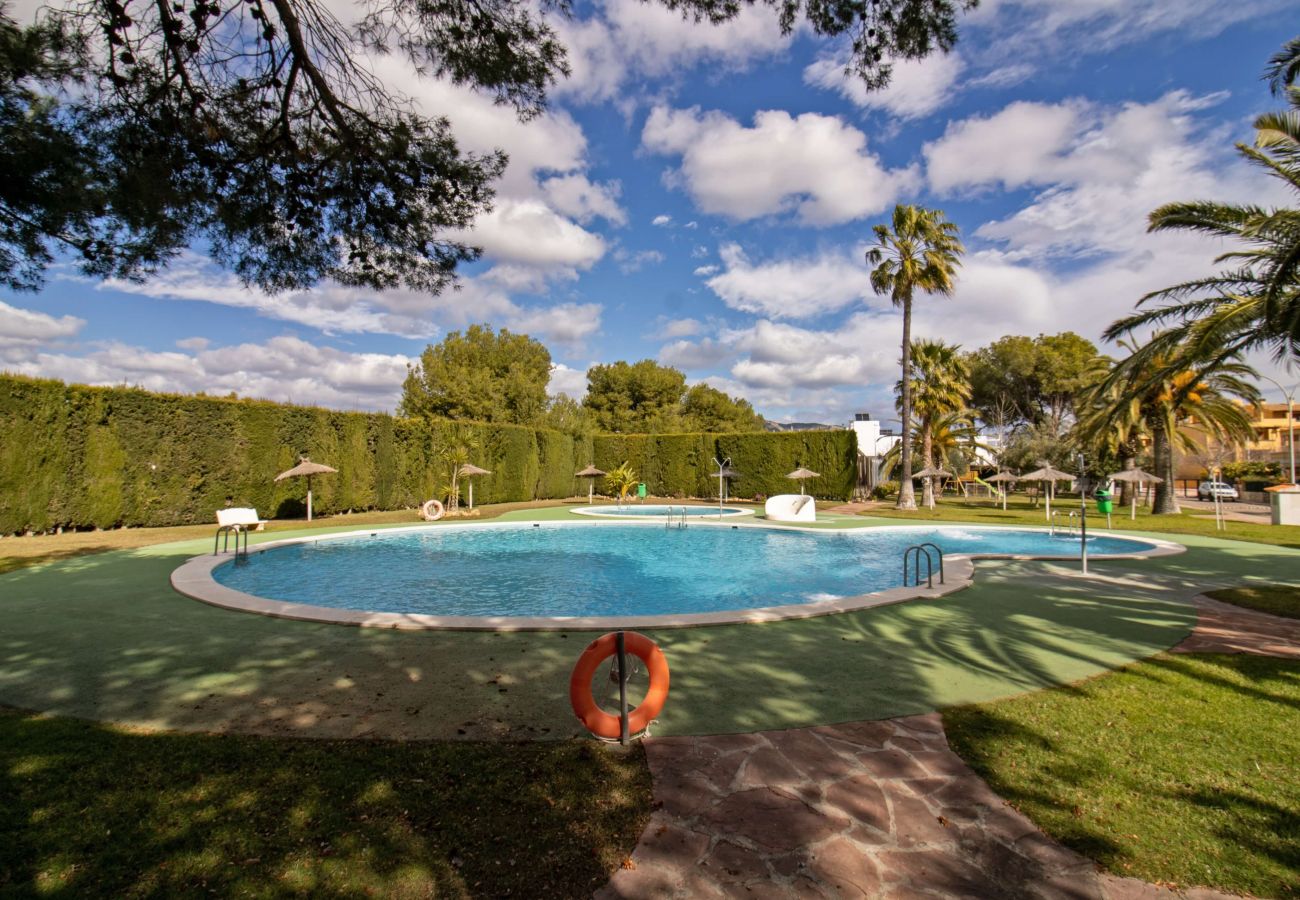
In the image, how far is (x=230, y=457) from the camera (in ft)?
57.2

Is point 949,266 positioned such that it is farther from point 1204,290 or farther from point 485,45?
point 485,45

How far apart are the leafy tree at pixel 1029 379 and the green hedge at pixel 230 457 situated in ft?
79.4

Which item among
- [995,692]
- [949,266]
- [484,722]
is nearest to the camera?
[484,722]

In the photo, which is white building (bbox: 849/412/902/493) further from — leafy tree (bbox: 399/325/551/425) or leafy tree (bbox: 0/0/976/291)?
leafy tree (bbox: 0/0/976/291)

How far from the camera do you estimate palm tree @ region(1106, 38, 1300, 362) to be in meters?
7.20

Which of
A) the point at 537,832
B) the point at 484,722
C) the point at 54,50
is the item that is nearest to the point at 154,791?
the point at 484,722

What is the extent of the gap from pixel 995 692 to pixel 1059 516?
21.2 m

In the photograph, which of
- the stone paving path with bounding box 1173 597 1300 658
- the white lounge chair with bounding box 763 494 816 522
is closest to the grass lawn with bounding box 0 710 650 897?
the stone paving path with bounding box 1173 597 1300 658

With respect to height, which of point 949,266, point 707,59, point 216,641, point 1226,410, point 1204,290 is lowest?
point 216,641

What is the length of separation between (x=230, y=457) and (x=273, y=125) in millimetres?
14942

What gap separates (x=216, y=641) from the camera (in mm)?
5918

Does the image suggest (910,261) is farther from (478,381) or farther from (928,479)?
(478,381)

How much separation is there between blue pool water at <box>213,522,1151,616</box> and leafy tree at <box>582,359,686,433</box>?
1257 inches

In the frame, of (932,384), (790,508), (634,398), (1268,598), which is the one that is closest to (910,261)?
(932,384)
